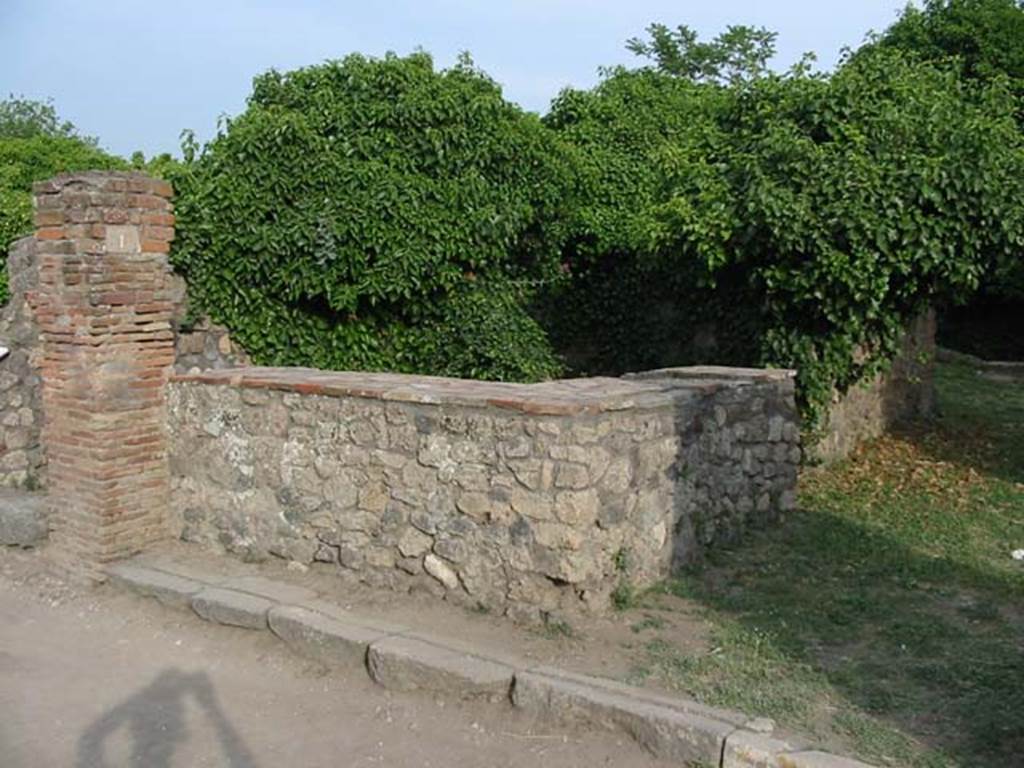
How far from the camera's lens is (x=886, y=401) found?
10.1 metres

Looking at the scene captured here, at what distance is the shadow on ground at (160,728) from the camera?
14.1ft

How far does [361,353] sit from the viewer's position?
7.96m

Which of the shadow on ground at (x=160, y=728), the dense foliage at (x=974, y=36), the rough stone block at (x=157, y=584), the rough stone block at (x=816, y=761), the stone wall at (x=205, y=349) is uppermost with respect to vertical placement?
the dense foliage at (x=974, y=36)

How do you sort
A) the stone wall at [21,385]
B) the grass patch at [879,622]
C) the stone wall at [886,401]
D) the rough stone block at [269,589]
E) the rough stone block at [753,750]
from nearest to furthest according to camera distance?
the rough stone block at [753,750], the grass patch at [879,622], the rough stone block at [269,589], the stone wall at [21,385], the stone wall at [886,401]

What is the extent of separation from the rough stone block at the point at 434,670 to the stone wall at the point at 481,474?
52cm

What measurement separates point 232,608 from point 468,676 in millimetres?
1586

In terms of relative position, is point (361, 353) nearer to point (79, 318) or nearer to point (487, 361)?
point (487, 361)

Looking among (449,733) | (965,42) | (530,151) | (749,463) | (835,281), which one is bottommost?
(449,733)

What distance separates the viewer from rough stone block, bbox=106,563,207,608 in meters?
5.82

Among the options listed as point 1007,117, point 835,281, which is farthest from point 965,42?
point 835,281

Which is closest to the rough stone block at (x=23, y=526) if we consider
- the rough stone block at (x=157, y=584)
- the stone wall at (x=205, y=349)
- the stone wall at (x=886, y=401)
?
the rough stone block at (x=157, y=584)

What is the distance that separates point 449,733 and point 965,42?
1640 centimetres

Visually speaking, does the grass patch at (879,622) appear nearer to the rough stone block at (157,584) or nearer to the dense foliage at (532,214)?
the dense foliage at (532,214)

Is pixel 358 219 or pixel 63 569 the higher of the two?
pixel 358 219
